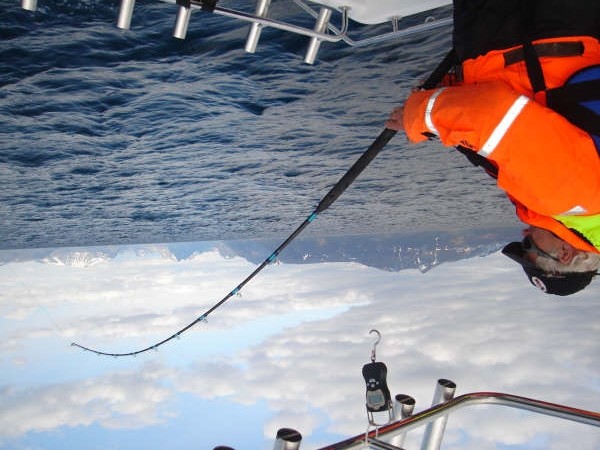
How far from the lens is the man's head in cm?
167

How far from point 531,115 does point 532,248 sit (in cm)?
69

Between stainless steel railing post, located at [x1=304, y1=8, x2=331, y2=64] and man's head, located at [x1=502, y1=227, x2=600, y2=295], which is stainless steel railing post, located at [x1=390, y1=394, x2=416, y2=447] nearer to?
man's head, located at [x1=502, y1=227, x2=600, y2=295]

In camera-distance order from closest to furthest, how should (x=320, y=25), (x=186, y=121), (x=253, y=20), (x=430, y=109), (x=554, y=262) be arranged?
(x=430, y=109)
(x=554, y=262)
(x=253, y=20)
(x=320, y=25)
(x=186, y=121)

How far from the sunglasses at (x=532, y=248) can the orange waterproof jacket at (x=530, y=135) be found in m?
0.36

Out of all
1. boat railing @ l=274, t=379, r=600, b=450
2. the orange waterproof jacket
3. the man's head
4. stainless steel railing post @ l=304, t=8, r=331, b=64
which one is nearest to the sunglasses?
the man's head

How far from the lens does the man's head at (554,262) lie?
1.67 m

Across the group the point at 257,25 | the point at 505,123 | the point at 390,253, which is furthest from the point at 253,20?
the point at 390,253

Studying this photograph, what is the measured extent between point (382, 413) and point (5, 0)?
3346mm

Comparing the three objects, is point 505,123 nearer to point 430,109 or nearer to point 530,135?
point 530,135

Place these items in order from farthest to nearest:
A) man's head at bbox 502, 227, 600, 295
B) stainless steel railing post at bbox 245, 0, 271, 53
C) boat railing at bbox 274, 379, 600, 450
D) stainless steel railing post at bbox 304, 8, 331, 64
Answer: stainless steel railing post at bbox 304, 8, 331, 64
stainless steel railing post at bbox 245, 0, 271, 53
man's head at bbox 502, 227, 600, 295
boat railing at bbox 274, 379, 600, 450

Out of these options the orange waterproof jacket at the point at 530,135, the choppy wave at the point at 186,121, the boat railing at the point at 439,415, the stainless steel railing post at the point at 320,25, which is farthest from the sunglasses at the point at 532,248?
the choppy wave at the point at 186,121

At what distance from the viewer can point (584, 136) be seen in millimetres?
1282

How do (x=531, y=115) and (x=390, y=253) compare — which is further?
(x=390, y=253)

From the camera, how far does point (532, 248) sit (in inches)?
69.0
